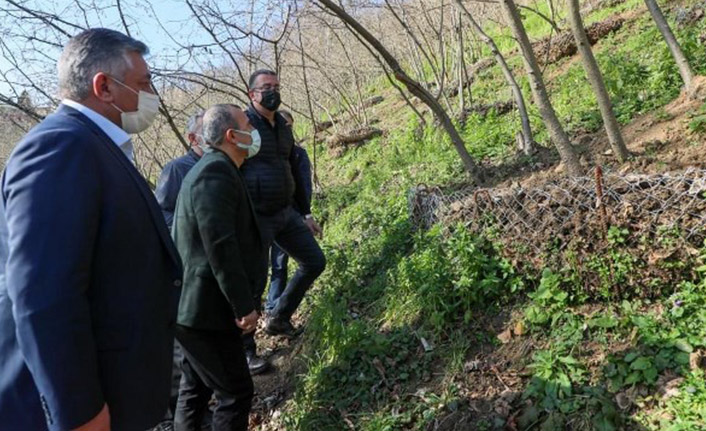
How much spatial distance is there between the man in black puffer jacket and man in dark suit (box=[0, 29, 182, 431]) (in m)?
1.76

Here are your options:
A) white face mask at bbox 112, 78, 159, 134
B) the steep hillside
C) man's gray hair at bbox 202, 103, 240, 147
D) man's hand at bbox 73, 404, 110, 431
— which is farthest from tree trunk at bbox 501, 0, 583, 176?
man's hand at bbox 73, 404, 110, 431

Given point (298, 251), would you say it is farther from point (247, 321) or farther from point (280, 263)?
point (247, 321)

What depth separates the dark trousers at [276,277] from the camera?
4.44 meters

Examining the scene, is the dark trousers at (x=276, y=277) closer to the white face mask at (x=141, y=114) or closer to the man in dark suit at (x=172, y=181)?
the man in dark suit at (x=172, y=181)

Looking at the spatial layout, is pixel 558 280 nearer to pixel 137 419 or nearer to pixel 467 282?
pixel 467 282

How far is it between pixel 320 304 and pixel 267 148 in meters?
1.54

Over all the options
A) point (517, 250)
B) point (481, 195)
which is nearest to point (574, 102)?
point (481, 195)

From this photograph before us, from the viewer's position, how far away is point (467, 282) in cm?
321

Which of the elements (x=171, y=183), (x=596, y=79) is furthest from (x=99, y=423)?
(x=596, y=79)

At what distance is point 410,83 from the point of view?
4301mm

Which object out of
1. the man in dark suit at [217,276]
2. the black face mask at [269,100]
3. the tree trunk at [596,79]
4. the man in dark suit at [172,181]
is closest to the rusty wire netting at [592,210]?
the tree trunk at [596,79]

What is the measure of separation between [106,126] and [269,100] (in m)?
2.11

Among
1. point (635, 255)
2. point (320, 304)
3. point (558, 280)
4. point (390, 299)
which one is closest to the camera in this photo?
point (635, 255)

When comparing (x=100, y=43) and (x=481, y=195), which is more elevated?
(x=100, y=43)
